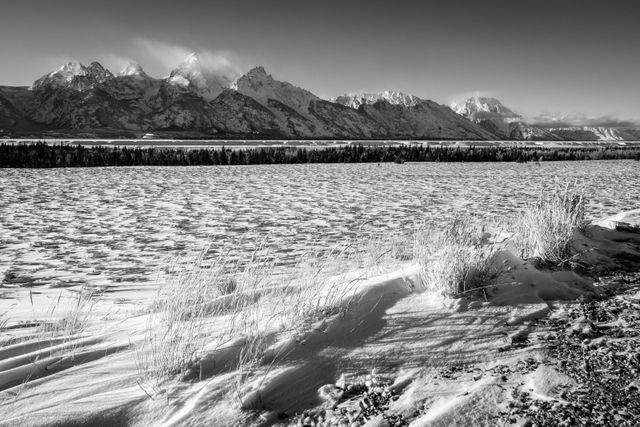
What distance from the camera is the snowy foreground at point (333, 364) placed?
79.7 inches

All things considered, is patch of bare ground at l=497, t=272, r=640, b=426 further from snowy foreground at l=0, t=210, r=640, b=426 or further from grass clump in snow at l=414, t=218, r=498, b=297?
grass clump in snow at l=414, t=218, r=498, b=297

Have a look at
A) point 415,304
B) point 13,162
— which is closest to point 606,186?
point 415,304

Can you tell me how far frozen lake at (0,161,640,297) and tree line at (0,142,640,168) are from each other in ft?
20.8

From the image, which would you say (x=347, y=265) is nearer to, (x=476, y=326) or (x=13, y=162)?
(x=476, y=326)

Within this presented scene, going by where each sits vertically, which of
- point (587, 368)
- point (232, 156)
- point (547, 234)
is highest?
point (232, 156)

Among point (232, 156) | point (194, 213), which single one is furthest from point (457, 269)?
point (232, 156)

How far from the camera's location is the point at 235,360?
8.08ft

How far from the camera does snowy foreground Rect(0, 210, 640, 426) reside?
202 centimetres

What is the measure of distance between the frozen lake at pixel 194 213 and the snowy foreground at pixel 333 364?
219cm

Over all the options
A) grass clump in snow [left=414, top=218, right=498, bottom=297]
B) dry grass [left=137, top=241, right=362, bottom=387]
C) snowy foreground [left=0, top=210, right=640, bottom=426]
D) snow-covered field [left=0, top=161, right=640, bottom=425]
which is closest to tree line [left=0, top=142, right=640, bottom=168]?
snow-covered field [left=0, top=161, right=640, bottom=425]

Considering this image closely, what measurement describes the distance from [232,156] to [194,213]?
17.2 m

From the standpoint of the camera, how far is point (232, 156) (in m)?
26.0

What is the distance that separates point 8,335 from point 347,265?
11.0 feet

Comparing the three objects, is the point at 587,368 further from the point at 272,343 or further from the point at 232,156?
the point at 232,156
